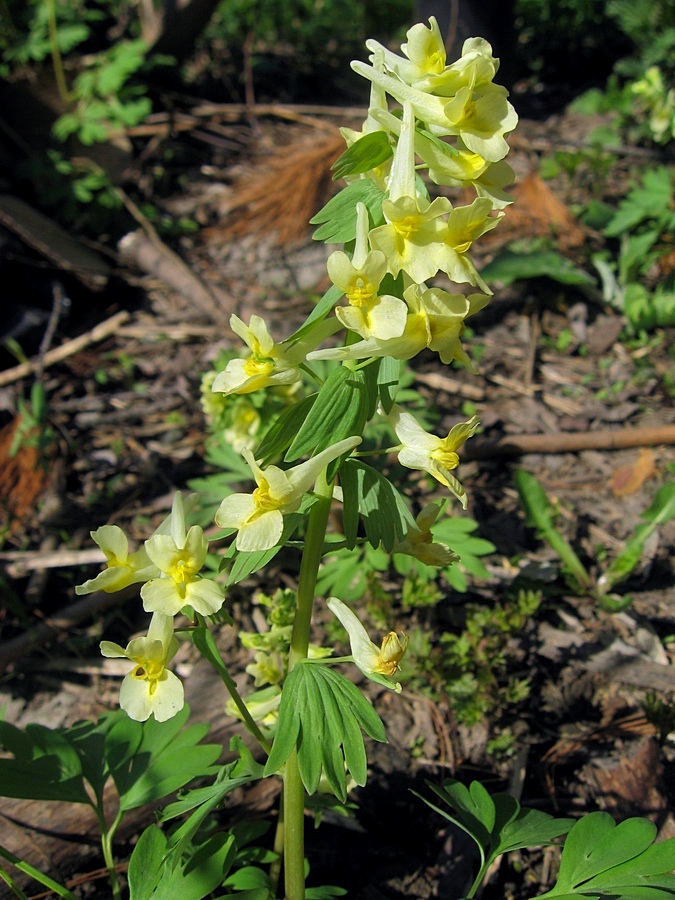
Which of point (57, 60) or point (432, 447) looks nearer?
point (432, 447)

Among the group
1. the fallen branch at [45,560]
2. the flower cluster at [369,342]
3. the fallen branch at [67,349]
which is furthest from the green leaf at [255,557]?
the fallen branch at [67,349]

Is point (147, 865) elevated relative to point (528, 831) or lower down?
elevated

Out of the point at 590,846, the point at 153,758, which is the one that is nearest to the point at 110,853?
the point at 153,758

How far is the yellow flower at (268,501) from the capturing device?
4.82ft

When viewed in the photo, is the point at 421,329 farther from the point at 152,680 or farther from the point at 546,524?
the point at 546,524

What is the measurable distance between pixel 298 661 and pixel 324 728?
198 millimetres

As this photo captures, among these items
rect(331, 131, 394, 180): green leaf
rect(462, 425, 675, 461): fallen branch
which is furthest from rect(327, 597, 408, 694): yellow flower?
rect(462, 425, 675, 461): fallen branch

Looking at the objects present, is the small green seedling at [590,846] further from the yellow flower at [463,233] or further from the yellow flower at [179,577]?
the yellow flower at [463,233]

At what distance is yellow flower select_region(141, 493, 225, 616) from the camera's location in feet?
5.04

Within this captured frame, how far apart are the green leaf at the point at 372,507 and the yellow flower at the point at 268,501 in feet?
0.29

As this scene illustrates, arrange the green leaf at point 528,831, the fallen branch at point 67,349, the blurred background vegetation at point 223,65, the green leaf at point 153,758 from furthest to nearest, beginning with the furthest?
the blurred background vegetation at point 223,65
the fallen branch at point 67,349
the green leaf at point 153,758
the green leaf at point 528,831

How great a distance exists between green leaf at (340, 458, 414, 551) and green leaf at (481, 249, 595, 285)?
9.66 feet

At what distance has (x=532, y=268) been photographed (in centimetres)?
430

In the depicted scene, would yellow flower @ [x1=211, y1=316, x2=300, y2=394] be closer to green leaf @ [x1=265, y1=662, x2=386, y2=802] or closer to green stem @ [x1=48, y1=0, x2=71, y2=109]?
green leaf @ [x1=265, y1=662, x2=386, y2=802]
